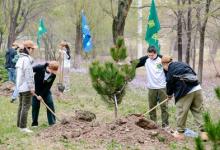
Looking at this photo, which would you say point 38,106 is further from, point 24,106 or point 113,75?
point 113,75

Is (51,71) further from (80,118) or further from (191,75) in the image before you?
(191,75)

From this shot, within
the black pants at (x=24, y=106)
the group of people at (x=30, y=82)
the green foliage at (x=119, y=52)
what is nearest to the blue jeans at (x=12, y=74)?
the group of people at (x=30, y=82)

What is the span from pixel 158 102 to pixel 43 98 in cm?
234

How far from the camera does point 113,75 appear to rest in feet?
28.2

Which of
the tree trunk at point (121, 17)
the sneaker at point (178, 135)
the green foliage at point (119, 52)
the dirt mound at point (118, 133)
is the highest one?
the tree trunk at point (121, 17)

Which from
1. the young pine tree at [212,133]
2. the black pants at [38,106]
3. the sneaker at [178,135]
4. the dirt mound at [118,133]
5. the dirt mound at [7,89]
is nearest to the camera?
the young pine tree at [212,133]

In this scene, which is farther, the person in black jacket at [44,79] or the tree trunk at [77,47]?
the tree trunk at [77,47]

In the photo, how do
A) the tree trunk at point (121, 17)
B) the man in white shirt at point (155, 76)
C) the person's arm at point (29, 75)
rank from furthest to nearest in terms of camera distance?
the tree trunk at point (121, 17), the man in white shirt at point (155, 76), the person's arm at point (29, 75)

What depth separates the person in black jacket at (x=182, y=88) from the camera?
8219 mm

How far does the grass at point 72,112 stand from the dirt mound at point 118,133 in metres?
0.16

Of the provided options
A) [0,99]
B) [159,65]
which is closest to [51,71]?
[159,65]

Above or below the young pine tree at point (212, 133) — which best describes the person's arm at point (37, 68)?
above

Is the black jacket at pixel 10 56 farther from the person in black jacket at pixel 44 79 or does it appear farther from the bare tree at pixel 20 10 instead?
the bare tree at pixel 20 10

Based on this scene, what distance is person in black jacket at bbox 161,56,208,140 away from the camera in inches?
324
